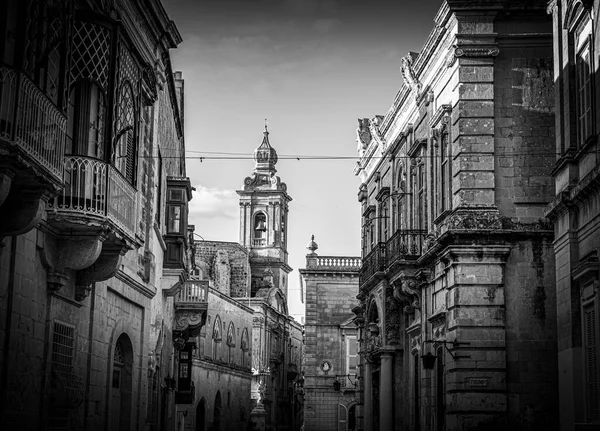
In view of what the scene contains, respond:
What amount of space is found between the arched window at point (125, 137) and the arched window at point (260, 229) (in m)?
59.6

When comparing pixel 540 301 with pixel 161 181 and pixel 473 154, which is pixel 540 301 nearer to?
pixel 473 154

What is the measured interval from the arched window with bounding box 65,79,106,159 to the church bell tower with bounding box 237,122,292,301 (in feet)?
202

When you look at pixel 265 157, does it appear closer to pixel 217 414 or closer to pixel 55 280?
pixel 217 414

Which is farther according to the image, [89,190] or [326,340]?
[326,340]

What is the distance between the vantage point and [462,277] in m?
21.6

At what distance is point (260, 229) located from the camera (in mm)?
78312

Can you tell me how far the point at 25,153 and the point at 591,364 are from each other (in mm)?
8479

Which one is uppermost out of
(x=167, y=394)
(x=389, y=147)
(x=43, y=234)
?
(x=389, y=147)

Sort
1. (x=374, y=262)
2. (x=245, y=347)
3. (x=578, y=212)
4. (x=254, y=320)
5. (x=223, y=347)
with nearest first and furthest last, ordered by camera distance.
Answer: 1. (x=578, y=212)
2. (x=374, y=262)
3. (x=223, y=347)
4. (x=245, y=347)
5. (x=254, y=320)

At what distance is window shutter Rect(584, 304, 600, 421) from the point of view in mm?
14195

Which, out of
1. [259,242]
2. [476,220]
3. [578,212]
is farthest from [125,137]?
[259,242]

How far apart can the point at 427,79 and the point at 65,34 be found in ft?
47.5

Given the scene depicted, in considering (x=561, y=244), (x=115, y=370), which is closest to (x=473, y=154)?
(x=561, y=244)

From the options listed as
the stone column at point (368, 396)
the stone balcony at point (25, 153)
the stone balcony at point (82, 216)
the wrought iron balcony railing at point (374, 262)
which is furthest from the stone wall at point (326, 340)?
the stone balcony at point (25, 153)
